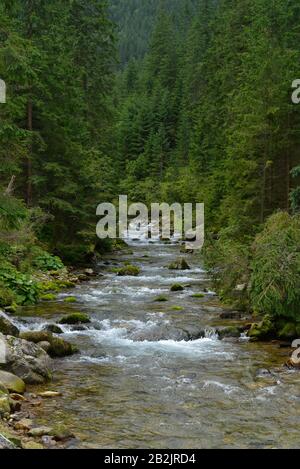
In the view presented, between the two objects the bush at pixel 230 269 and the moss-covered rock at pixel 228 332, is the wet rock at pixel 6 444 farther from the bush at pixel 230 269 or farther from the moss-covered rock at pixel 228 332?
the bush at pixel 230 269

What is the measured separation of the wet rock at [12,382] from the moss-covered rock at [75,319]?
16.4ft

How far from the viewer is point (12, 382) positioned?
9.97 metres

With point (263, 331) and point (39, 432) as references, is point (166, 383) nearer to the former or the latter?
point (39, 432)

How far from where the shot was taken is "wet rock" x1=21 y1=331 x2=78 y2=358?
40.7 ft

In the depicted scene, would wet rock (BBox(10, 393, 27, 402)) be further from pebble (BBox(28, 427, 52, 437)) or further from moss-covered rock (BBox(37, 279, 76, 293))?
moss-covered rock (BBox(37, 279, 76, 293))

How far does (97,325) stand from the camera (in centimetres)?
1523

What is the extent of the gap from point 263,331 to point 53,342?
16.8ft

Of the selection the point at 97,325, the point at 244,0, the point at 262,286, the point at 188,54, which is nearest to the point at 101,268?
the point at 97,325

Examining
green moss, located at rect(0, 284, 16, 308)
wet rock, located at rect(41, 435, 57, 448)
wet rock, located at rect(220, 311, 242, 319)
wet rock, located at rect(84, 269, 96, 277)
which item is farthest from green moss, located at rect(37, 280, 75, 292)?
wet rock, located at rect(41, 435, 57, 448)

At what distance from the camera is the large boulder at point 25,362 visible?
10.5m

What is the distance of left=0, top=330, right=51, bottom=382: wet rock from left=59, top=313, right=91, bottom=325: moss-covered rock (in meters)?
3.60

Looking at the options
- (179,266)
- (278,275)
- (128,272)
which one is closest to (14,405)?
(278,275)

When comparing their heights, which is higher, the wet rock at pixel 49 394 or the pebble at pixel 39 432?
the pebble at pixel 39 432

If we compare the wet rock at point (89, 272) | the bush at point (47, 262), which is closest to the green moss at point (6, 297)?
the bush at point (47, 262)
